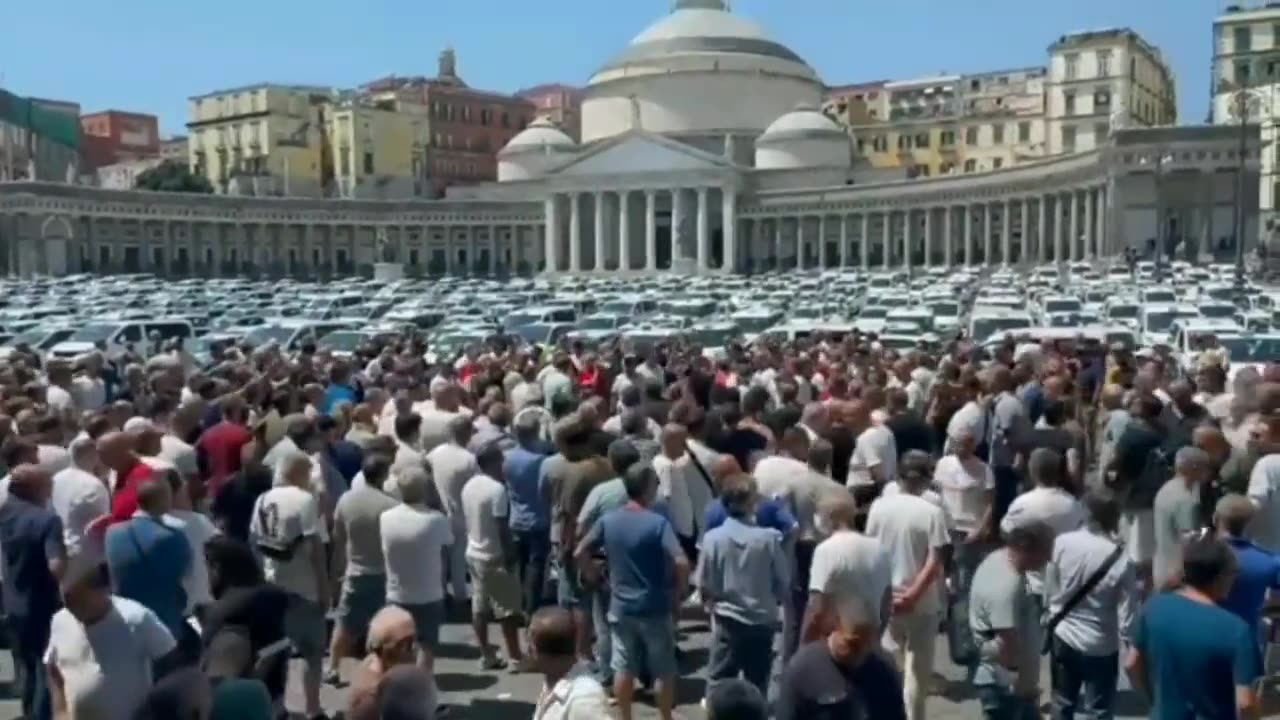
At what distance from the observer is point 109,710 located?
626 cm

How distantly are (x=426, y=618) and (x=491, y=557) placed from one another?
59.7 inches

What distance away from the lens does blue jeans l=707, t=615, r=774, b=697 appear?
8.03 meters

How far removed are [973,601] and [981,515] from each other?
3.08m

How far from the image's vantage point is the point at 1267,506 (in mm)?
9273

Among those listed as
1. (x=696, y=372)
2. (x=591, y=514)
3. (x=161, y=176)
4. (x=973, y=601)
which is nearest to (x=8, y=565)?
(x=591, y=514)

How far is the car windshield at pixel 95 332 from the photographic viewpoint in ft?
101

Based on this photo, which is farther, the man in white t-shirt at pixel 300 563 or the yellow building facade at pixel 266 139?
the yellow building facade at pixel 266 139

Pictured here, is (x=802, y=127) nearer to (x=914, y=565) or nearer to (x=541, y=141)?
(x=541, y=141)

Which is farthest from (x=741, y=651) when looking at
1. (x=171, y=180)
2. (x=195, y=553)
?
(x=171, y=180)

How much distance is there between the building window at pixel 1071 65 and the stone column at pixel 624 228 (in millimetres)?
32673

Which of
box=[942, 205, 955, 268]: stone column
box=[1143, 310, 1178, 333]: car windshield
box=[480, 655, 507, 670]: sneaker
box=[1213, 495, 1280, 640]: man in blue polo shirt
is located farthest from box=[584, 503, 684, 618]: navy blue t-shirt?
box=[942, 205, 955, 268]: stone column

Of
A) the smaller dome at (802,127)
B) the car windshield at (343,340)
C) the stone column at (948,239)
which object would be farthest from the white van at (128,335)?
the smaller dome at (802,127)

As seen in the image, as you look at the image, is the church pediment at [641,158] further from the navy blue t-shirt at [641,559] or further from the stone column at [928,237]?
the navy blue t-shirt at [641,559]

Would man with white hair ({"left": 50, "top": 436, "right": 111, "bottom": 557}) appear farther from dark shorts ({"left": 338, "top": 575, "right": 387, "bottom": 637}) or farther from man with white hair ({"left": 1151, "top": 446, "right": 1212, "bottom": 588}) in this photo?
man with white hair ({"left": 1151, "top": 446, "right": 1212, "bottom": 588})
